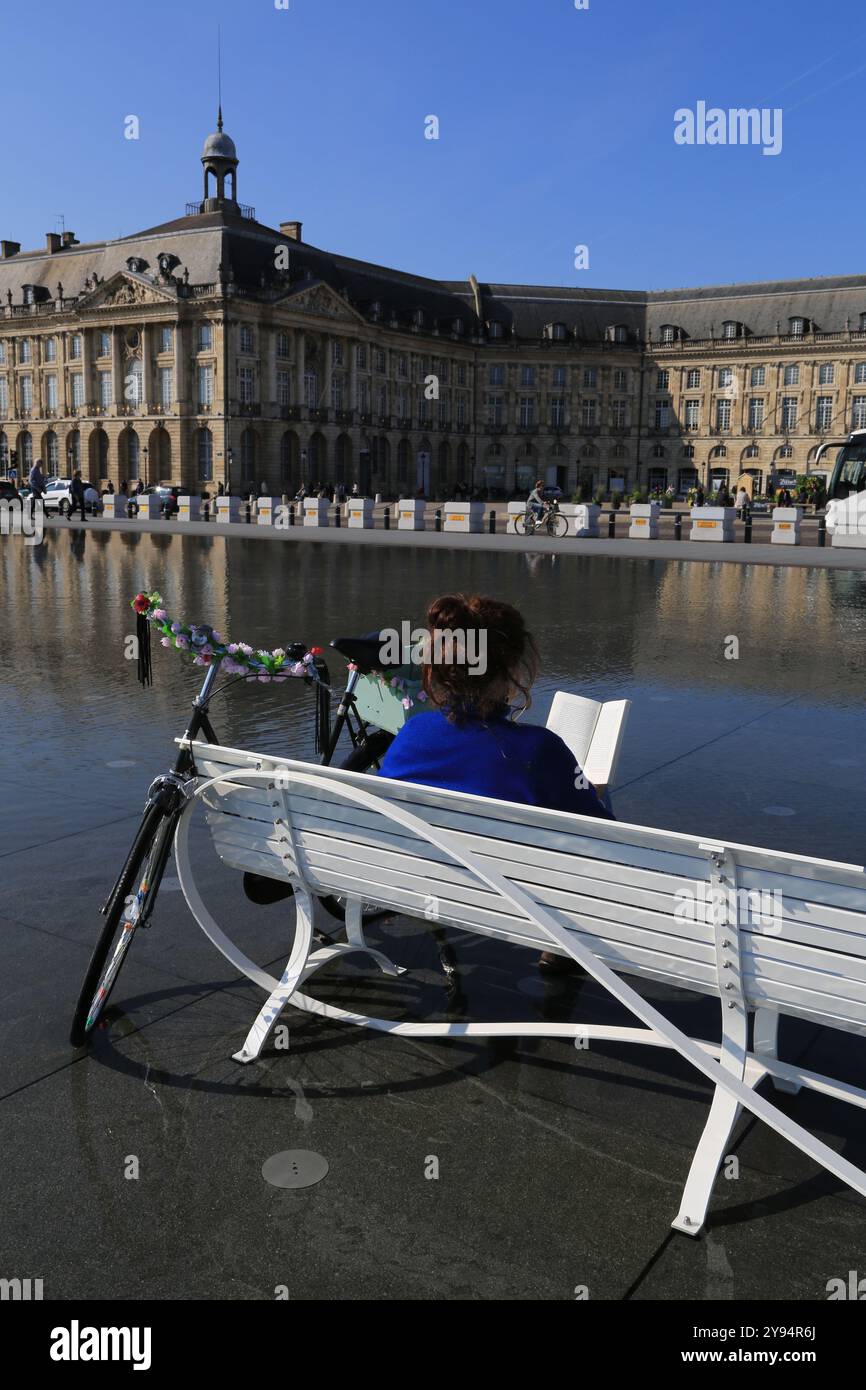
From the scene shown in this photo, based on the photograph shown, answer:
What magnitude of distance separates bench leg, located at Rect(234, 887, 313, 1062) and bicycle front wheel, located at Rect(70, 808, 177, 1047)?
432mm

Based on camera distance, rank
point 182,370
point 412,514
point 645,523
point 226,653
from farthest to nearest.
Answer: point 182,370
point 412,514
point 645,523
point 226,653

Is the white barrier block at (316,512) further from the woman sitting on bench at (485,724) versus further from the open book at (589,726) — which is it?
the woman sitting on bench at (485,724)

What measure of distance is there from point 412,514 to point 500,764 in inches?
1457

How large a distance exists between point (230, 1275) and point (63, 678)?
7.45 m

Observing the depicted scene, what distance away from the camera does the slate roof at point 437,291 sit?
257 ft

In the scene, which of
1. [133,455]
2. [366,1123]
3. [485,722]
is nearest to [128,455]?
[133,455]

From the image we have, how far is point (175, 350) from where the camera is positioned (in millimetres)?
78062

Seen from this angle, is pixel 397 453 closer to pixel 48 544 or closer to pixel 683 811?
pixel 48 544

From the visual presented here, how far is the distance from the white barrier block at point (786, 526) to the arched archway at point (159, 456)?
55812mm

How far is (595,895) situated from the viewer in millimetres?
2900

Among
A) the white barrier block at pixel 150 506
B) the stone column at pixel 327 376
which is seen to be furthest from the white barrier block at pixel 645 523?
the stone column at pixel 327 376

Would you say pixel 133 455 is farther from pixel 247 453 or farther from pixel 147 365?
pixel 247 453

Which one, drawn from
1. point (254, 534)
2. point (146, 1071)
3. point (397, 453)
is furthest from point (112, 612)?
point (397, 453)

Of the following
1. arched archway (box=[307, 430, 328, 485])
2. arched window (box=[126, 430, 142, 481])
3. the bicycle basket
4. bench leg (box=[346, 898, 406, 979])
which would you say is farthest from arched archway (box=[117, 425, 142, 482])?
bench leg (box=[346, 898, 406, 979])
